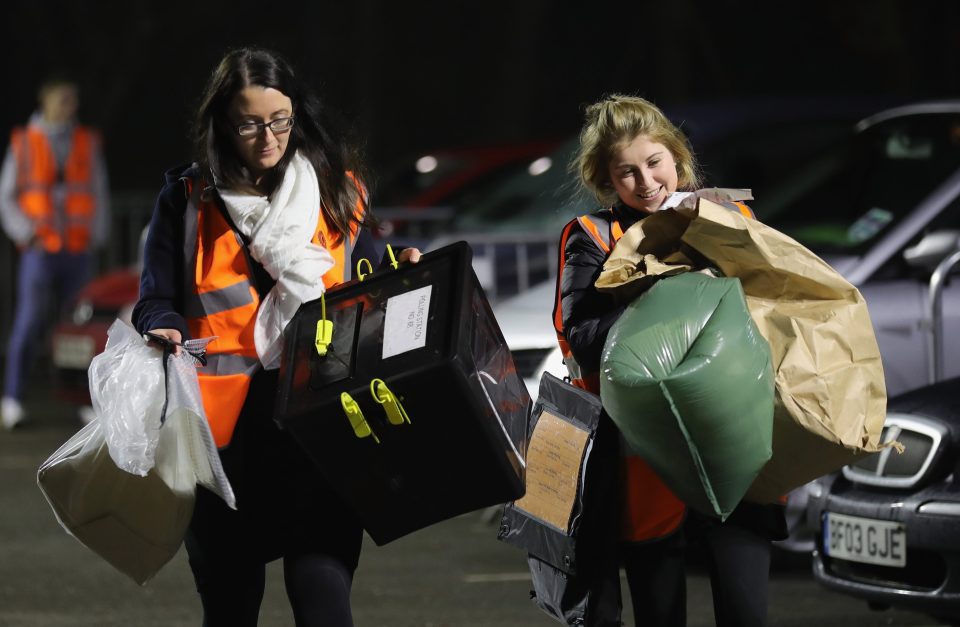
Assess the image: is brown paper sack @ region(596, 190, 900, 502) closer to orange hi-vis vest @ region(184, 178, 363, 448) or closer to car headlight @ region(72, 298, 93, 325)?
orange hi-vis vest @ region(184, 178, 363, 448)

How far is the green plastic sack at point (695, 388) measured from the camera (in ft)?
12.2

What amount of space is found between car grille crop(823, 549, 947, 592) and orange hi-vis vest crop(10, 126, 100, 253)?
7.10 meters

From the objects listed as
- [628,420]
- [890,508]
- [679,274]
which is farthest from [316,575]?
[890,508]

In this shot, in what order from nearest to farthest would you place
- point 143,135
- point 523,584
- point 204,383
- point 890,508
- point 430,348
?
point 430,348 < point 204,383 < point 890,508 < point 523,584 < point 143,135

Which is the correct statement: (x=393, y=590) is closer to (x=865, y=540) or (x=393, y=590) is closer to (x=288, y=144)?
(x=865, y=540)

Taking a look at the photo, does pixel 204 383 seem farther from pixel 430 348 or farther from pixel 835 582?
pixel 835 582

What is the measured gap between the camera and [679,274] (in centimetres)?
393

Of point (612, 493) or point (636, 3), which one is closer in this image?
point (612, 493)

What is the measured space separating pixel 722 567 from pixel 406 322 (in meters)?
0.97

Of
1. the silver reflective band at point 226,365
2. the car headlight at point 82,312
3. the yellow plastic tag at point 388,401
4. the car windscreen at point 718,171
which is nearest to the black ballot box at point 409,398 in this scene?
the yellow plastic tag at point 388,401

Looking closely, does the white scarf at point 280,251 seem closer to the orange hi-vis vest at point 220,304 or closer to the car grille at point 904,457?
the orange hi-vis vest at point 220,304

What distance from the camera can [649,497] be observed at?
4.02 metres

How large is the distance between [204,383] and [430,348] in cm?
60

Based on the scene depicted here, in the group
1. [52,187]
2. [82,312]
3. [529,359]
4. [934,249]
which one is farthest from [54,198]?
[934,249]
